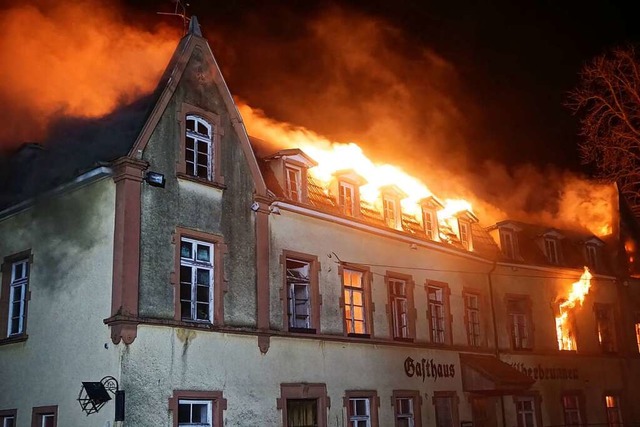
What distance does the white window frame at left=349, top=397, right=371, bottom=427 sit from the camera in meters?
19.2

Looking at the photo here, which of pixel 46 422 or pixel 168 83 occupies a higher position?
pixel 168 83

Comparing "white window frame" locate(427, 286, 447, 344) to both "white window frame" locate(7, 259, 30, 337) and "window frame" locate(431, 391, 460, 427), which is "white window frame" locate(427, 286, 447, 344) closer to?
"window frame" locate(431, 391, 460, 427)

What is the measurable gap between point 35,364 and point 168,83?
22.5ft

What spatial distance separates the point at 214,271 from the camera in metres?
16.5

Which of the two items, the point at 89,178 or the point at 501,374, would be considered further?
the point at 501,374

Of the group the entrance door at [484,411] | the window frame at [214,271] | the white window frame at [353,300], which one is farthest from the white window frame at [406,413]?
the window frame at [214,271]

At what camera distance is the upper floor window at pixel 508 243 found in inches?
1106

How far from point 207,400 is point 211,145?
5.93 m

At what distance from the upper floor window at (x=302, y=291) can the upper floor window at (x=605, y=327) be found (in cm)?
1625

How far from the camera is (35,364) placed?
1588cm

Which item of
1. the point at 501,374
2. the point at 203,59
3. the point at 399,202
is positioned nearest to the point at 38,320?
the point at 203,59

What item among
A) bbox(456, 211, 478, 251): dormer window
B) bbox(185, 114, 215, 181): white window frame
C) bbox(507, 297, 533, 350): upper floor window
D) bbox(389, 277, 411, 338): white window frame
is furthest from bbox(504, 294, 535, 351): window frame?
bbox(185, 114, 215, 181): white window frame

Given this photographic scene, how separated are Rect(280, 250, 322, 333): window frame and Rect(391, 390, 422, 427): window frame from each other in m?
3.69

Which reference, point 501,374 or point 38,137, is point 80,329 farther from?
point 501,374
